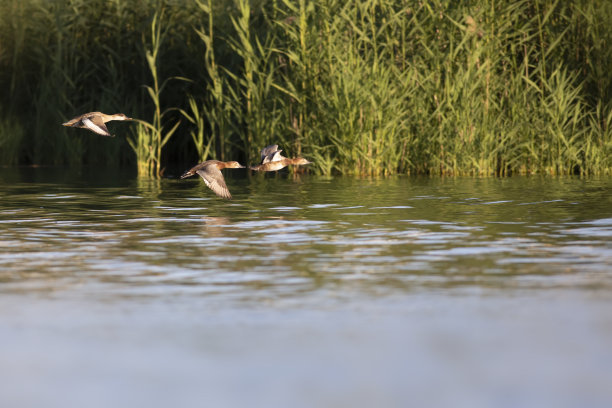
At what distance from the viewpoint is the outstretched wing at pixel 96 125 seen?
1275 cm

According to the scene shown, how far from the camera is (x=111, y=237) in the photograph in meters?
8.89

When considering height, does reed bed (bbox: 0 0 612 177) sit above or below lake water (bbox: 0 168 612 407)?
above

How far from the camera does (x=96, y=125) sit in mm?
12883

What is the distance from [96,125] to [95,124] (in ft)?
0.15

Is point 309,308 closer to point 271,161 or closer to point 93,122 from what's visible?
point 271,161

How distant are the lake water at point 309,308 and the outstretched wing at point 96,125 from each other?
1959mm

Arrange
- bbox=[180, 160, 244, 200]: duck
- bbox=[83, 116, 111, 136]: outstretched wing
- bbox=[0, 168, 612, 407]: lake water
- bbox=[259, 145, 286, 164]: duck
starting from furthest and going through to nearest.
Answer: bbox=[259, 145, 286, 164]: duck
bbox=[83, 116, 111, 136]: outstretched wing
bbox=[180, 160, 244, 200]: duck
bbox=[0, 168, 612, 407]: lake water

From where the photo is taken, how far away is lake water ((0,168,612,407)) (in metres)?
4.21

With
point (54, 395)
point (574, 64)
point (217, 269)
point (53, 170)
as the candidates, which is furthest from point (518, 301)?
point (53, 170)

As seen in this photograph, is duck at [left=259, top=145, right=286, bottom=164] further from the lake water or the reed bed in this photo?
the lake water

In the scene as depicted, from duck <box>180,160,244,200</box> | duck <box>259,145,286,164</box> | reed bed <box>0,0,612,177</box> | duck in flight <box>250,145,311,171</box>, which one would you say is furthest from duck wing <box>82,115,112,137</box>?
reed bed <box>0,0,612,177</box>

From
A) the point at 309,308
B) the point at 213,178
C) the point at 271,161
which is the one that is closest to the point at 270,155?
the point at 271,161

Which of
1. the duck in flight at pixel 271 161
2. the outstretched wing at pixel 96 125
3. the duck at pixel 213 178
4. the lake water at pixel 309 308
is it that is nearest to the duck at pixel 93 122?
the outstretched wing at pixel 96 125

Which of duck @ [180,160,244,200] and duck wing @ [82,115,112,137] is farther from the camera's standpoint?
duck wing @ [82,115,112,137]
